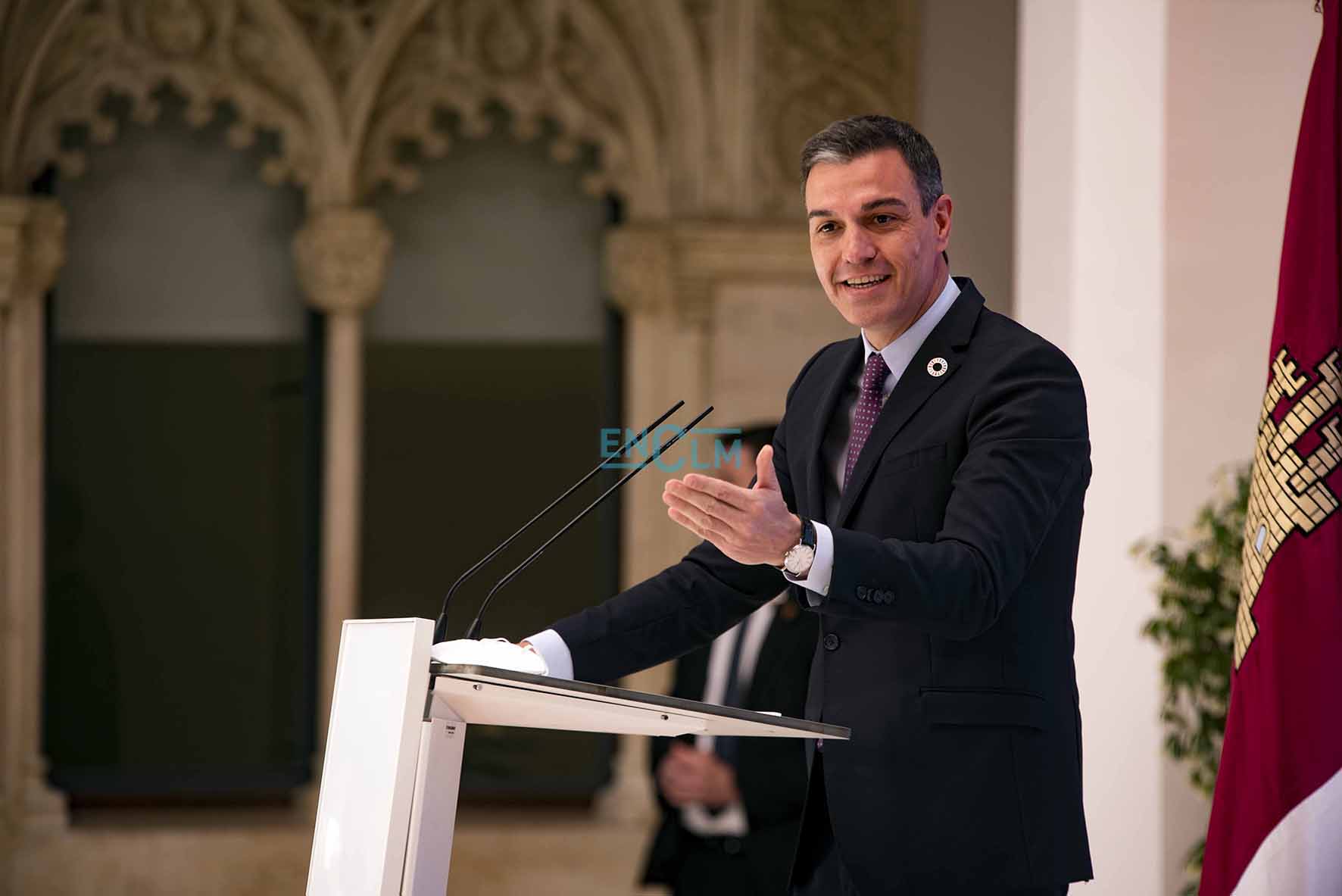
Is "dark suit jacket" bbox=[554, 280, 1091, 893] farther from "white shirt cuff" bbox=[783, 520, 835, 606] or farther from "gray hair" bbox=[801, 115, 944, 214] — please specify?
"gray hair" bbox=[801, 115, 944, 214]

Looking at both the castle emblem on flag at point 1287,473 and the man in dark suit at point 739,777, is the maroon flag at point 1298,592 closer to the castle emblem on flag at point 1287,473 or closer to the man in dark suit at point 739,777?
the castle emblem on flag at point 1287,473

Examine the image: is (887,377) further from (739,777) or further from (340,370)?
(340,370)

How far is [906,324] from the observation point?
6.24ft

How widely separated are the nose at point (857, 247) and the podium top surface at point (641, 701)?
21.1 inches

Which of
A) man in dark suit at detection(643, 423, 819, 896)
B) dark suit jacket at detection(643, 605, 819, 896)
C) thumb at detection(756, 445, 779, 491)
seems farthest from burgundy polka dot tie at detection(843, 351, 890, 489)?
dark suit jacket at detection(643, 605, 819, 896)

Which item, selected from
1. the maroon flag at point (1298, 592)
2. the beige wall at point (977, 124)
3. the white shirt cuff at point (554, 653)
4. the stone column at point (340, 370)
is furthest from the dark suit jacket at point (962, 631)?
the stone column at point (340, 370)

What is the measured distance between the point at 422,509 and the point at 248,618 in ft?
2.42

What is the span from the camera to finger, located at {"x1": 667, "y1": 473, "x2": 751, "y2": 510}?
1.52 meters

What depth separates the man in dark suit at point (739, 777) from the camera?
3646 millimetres

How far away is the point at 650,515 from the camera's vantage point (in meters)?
5.89

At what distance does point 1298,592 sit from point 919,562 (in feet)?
3.39

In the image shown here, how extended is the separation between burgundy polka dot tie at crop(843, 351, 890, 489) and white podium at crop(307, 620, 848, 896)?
0.35 m

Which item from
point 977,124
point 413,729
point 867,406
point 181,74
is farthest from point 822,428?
point 181,74

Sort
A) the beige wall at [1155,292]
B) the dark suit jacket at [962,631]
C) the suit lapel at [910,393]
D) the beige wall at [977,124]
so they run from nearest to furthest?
the dark suit jacket at [962,631] < the suit lapel at [910,393] < the beige wall at [1155,292] < the beige wall at [977,124]
